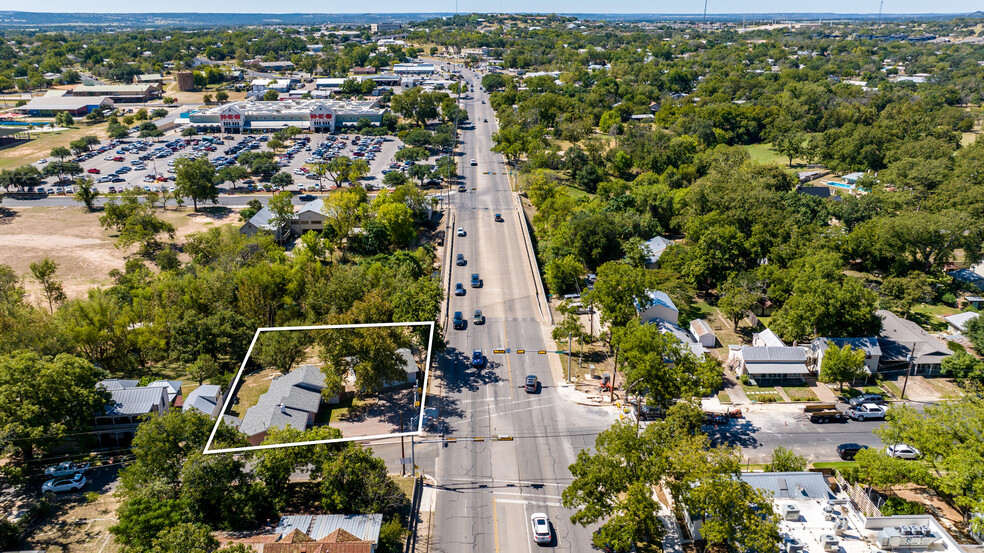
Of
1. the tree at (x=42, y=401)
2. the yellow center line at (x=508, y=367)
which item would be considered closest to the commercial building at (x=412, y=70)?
the yellow center line at (x=508, y=367)

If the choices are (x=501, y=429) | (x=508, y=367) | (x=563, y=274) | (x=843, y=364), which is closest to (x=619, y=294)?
(x=508, y=367)

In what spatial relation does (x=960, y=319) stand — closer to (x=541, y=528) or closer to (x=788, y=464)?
(x=788, y=464)

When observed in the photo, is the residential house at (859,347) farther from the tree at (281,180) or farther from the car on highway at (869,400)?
the tree at (281,180)

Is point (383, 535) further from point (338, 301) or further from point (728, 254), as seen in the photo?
point (728, 254)

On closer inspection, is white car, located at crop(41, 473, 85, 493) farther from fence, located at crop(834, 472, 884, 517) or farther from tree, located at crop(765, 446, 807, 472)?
fence, located at crop(834, 472, 884, 517)

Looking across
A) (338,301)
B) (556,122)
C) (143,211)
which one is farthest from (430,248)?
(556,122)
